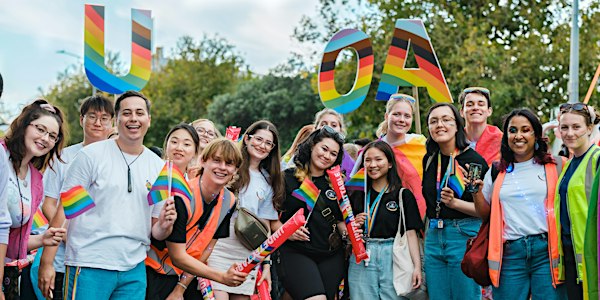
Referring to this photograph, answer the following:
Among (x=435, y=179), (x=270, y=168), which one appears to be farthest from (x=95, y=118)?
(x=435, y=179)

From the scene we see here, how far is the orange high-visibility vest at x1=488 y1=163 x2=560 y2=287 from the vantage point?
5004mm

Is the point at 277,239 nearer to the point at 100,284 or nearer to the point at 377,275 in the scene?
the point at 100,284

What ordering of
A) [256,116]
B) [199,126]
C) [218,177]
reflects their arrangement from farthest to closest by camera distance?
[256,116], [199,126], [218,177]

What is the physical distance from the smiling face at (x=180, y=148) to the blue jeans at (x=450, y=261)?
2041mm

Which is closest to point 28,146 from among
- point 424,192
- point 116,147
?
point 116,147

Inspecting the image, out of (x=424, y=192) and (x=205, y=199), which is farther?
(x=424, y=192)

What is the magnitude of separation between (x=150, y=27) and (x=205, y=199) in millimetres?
2987

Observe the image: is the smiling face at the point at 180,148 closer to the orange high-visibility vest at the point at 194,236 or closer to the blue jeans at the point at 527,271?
the orange high-visibility vest at the point at 194,236

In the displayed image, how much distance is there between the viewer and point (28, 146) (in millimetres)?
4746

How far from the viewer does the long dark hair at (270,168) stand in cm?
591

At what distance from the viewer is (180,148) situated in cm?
575

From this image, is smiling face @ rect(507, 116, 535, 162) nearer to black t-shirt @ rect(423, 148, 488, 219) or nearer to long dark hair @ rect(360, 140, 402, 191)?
black t-shirt @ rect(423, 148, 488, 219)

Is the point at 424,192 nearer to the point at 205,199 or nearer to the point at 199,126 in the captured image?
the point at 205,199

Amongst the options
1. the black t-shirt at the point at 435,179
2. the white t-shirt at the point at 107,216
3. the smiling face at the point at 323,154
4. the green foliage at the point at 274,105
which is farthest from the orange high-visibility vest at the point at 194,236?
the green foliage at the point at 274,105
